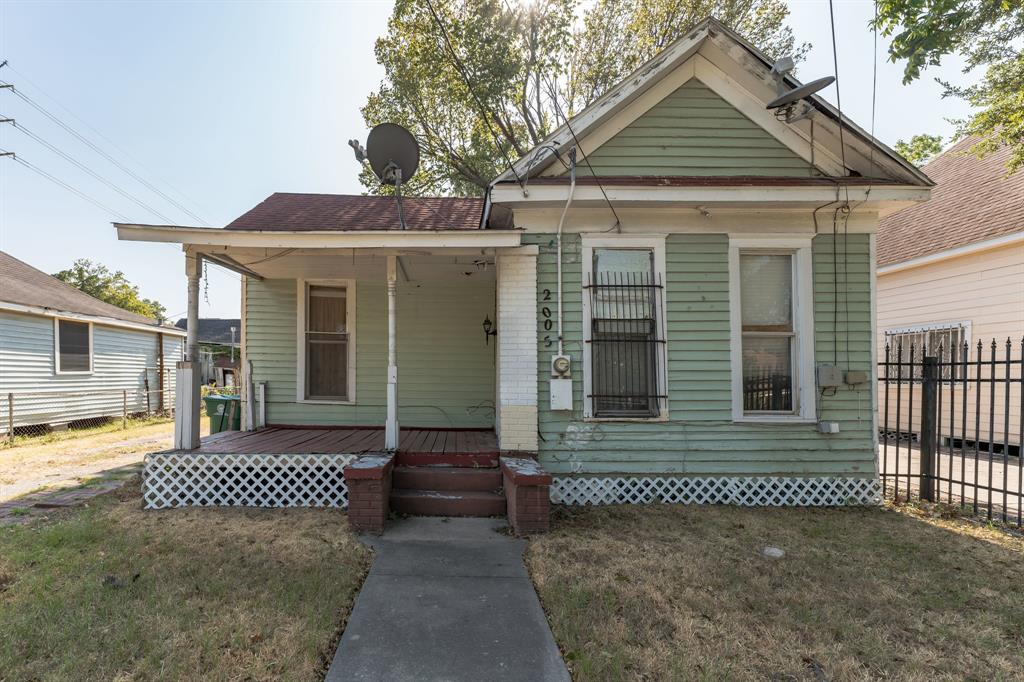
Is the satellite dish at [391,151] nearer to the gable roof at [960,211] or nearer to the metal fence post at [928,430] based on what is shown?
the metal fence post at [928,430]

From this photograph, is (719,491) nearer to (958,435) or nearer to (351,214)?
(351,214)

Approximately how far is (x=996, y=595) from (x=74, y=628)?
604 cm

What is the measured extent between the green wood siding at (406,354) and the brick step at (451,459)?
189 cm

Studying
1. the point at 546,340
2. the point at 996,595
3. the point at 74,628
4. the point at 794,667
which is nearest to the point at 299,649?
the point at 74,628

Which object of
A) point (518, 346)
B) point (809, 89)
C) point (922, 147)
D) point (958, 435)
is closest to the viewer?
point (809, 89)

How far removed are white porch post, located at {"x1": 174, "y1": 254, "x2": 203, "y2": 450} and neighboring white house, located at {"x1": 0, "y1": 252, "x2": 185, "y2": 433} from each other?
7.87 meters

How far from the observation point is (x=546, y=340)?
5656mm

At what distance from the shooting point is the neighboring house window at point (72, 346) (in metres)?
12.4

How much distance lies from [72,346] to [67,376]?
0.83 m

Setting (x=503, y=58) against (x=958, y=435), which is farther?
(x=503, y=58)

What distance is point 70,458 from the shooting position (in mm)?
8531

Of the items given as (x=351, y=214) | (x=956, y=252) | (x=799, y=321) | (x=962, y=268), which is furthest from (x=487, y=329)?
(x=962, y=268)

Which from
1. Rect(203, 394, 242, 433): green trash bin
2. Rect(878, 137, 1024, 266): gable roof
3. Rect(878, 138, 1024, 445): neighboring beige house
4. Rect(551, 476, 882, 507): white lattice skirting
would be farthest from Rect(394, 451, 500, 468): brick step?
Rect(878, 137, 1024, 266): gable roof

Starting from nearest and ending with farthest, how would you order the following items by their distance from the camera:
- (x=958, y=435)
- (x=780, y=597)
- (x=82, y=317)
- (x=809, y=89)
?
1. (x=780, y=597)
2. (x=809, y=89)
3. (x=958, y=435)
4. (x=82, y=317)
